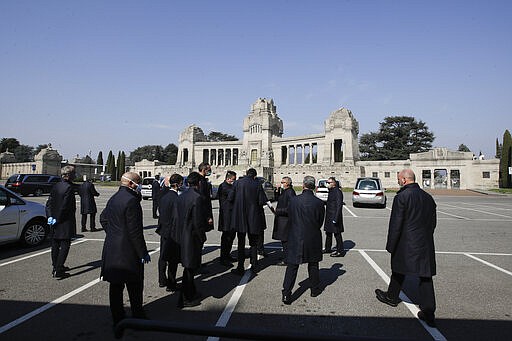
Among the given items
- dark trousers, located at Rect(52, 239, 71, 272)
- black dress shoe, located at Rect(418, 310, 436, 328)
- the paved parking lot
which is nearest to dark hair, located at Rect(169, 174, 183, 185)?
the paved parking lot

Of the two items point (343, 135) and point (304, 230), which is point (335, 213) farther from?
point (343, 135)

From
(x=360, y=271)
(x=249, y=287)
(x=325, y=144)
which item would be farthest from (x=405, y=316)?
(x=325, y=144)

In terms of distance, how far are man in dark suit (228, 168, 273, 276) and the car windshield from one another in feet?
48.0

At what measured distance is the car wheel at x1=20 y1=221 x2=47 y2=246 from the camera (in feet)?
26.1

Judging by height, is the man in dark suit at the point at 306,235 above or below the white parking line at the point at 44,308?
above

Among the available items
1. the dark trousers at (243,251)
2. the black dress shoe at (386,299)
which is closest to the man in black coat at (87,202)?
the dark trousers at (243,251)

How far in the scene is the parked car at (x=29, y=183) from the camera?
24.0m

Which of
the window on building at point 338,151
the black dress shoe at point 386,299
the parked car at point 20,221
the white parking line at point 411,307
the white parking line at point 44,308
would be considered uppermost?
the window on building at point 338,151

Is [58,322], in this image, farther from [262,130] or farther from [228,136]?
[228,136]

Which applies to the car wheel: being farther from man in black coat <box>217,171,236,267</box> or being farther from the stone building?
the stone building

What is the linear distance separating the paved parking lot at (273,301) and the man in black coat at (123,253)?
1.47 feet

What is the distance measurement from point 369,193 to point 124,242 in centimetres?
1732

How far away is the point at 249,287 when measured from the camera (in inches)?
211

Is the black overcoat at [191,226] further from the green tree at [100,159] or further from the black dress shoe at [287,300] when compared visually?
the green tree at [100,159]
